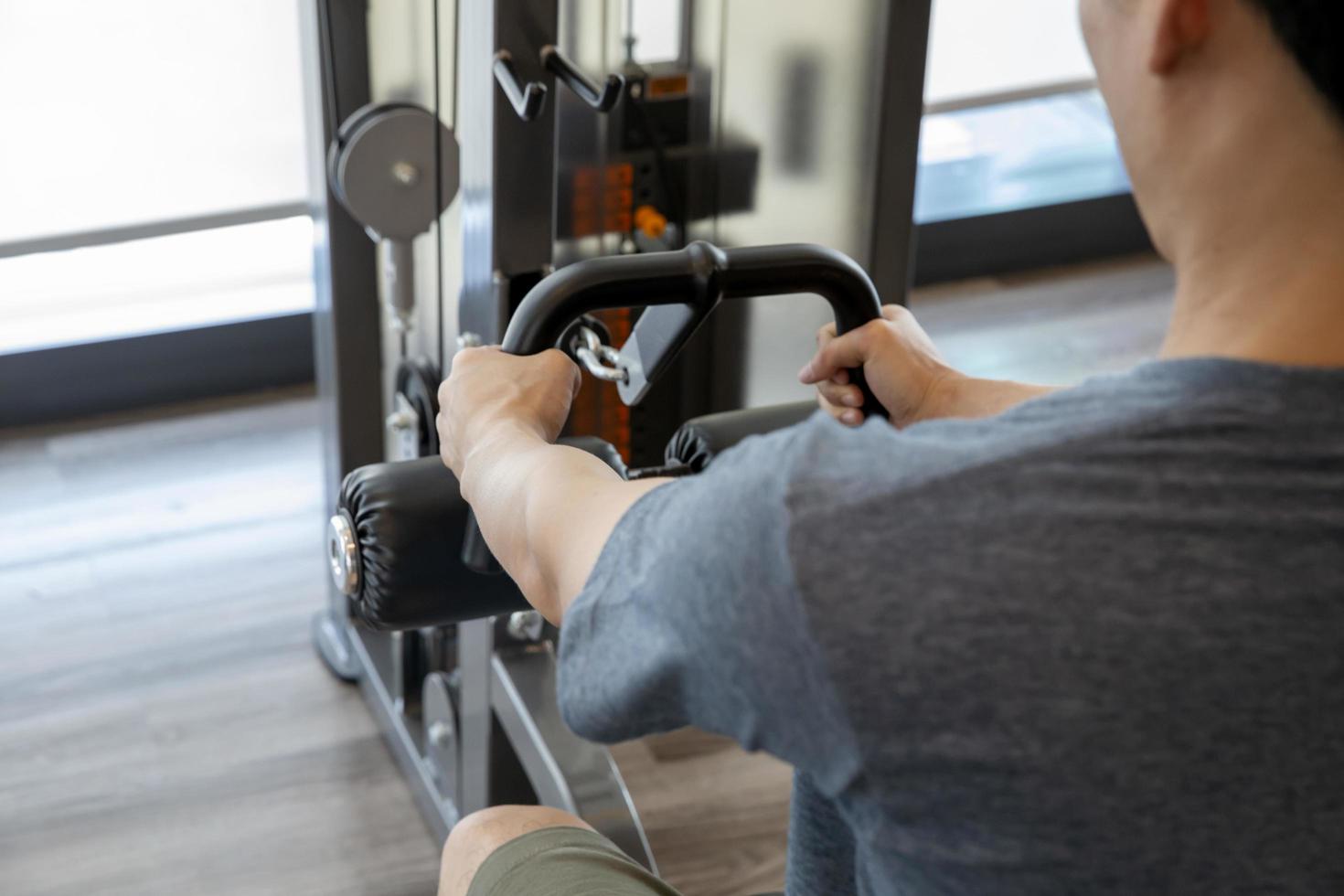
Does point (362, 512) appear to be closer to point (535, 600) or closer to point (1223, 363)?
point (535, 600)

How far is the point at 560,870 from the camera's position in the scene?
1211mm

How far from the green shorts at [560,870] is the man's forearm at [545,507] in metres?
0.34

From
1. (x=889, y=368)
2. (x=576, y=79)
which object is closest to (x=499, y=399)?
(x=889, y=368)

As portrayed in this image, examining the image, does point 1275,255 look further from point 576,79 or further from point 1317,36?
point 576,79

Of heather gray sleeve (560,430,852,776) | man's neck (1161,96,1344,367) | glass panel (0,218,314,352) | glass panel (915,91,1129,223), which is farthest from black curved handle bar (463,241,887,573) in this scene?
glass panel (915,91,1129,223)

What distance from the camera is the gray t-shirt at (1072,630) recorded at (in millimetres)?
660

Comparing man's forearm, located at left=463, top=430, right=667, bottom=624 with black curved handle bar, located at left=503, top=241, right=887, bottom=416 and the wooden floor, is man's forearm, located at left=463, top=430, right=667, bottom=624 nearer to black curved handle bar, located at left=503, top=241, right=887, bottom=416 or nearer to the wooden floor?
black curved handle bar, located at left=503, top=241, right=887, bottom=416

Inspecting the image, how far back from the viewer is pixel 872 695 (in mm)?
666

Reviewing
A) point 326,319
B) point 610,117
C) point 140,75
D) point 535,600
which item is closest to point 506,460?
point 535,600

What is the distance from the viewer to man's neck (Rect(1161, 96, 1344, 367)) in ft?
2.21

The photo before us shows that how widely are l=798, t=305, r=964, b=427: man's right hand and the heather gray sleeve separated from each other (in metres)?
0.39

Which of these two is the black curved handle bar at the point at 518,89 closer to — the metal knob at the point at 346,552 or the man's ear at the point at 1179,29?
the metal knob at the point at 346,552

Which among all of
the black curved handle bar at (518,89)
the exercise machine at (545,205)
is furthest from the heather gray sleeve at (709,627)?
the black curved handle bar at (518,89)

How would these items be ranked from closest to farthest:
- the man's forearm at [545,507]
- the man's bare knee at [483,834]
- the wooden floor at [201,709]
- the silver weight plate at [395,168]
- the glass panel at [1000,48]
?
1. the man's forearm at [545,507]
2. the man's bare knee at [483,834]
3. the silver weight plate at [395,168]
4. the wooden floor at [201,709]
5. the glass panel at [1000,48]
